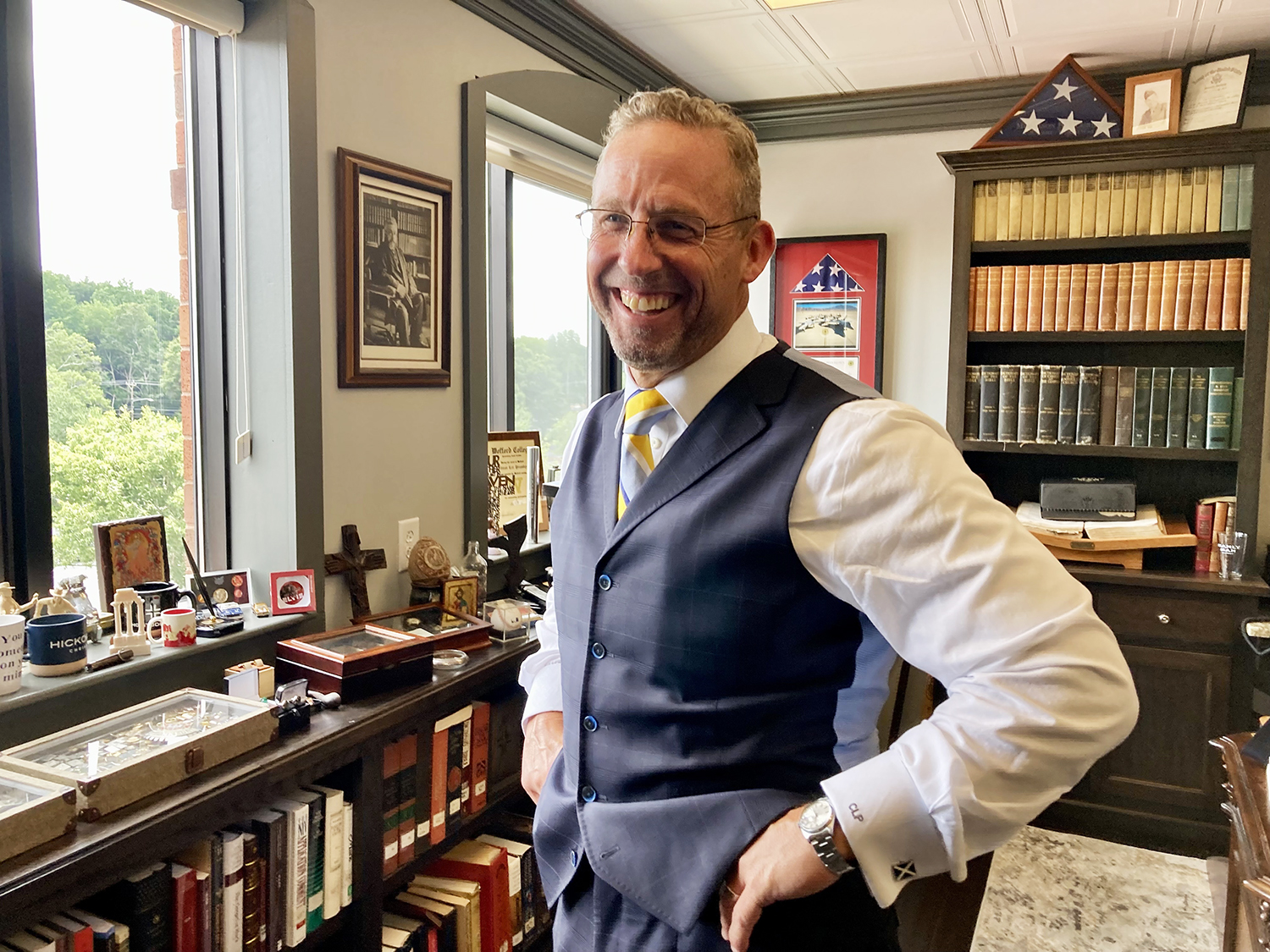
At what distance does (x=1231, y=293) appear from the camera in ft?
10.1

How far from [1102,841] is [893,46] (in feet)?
9.19

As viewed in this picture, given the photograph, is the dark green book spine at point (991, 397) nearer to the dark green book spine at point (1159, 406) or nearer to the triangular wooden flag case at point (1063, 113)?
the dark green book spine at point (1159, 406)

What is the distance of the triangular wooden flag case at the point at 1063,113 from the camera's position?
126 inches

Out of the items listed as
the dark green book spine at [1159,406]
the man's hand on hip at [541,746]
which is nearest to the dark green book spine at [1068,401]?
the dark green book spine at [1159,406]

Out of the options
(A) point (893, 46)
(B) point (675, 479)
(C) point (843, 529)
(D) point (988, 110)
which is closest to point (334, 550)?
(B) point (675, 479)

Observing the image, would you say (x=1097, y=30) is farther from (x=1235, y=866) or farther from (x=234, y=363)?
(x=234, y=363)

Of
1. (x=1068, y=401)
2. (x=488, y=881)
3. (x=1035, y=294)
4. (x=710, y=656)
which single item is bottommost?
(x=488, y=881)

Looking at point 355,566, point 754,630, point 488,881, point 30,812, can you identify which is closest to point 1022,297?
point 355,566

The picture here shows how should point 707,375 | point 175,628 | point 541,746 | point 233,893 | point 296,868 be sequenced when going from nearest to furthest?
point 707,375 → point 541,746 → point 233,893 → point 296,868 → point 175,628

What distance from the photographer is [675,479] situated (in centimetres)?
114

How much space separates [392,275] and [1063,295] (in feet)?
7.66

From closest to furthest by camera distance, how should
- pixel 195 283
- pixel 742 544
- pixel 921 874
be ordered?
pixel 921 874 → pixel 742 544 → pixel 195 283

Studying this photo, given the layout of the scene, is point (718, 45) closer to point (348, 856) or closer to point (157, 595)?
point (157, 595)

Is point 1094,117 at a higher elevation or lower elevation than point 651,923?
higher
